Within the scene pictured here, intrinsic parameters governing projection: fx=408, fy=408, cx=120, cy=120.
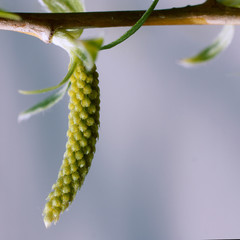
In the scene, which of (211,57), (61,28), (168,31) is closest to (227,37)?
(211,57)

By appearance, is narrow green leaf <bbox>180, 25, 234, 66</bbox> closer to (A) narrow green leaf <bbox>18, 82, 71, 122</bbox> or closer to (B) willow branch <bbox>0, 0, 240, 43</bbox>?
(B) willow branch <bbox>0, 0, 240, 43</bbox>

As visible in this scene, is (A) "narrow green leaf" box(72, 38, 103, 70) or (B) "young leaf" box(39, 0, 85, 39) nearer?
Answer: (A) "narrow green leaf" box(72, 38, 103, 70)

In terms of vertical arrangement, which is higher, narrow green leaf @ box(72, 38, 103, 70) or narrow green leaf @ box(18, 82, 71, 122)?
narrow green leaf @ box(72, 38, 103, 70)

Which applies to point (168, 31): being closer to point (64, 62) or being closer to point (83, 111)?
point (64, 62)

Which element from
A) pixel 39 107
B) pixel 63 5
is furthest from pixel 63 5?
pixel 39 107

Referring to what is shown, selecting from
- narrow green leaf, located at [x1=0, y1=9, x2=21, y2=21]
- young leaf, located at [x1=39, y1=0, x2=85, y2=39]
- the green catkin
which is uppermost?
young leaf, located at [x1=39, y1=0, x2=85, y2=39]

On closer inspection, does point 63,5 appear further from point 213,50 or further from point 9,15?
point 213,50

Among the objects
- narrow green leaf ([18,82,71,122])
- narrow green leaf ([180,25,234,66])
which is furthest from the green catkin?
narrow green leaf ([180,25,234,66])

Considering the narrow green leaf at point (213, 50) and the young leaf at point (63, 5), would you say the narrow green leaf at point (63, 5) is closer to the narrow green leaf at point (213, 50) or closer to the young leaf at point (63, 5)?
the young leaf at point (63, 5)
